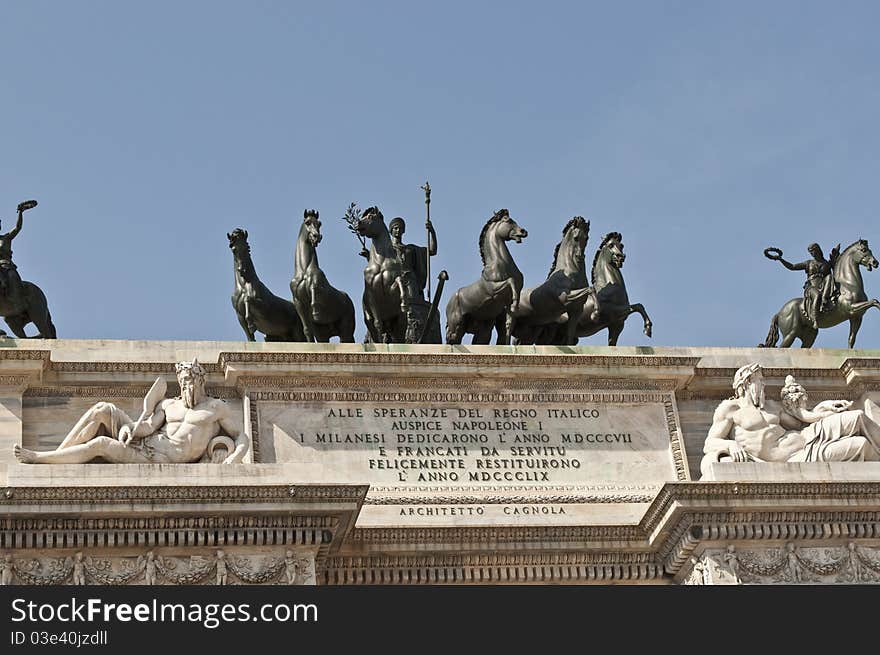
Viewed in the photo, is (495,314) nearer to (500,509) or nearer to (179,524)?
(500,509)

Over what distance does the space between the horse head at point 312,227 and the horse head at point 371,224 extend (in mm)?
579

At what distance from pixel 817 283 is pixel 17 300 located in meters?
10.8

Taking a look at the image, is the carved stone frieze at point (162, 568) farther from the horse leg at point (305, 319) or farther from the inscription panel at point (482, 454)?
the horse leg at point (305, 319)

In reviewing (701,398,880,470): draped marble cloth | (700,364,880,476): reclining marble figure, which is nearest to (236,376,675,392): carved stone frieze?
(700,364,880,476): reclining marble figure

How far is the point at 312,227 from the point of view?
27.6 metres

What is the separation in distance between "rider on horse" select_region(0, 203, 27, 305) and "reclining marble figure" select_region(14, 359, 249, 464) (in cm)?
317

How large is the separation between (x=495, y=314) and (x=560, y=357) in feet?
5.57

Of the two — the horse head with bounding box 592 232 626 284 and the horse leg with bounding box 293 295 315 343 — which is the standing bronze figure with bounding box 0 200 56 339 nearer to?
the horse leg with bounding box 293 295 315 343

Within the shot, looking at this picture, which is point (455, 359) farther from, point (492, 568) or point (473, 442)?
point (492, 568)

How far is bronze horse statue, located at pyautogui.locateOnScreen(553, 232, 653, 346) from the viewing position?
28.1 meters

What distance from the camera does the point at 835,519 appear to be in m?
24.0

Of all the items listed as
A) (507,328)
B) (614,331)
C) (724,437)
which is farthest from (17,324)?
(724,437)
